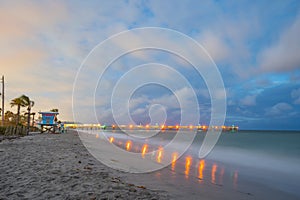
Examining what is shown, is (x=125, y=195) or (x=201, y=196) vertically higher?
(x=125, y=195)

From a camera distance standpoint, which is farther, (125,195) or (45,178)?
(45,178)

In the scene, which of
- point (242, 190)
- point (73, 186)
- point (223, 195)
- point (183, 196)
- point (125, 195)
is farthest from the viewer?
point (242, 190)

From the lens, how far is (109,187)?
20.7 ft

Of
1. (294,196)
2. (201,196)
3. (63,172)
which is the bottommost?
(294,196)

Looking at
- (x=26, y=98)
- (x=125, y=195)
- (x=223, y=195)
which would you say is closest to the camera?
(x=125, y=195)

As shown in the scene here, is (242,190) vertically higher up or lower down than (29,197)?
lower down

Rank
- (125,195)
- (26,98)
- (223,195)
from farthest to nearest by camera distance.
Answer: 1. (26,98)
2. (223,195)
3. (125,195)

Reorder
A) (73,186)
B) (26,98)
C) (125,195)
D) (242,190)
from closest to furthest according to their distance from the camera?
(125,195)
(73,186)
(242,190)
(26,98)

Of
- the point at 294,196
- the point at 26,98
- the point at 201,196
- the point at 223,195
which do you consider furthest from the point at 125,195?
the point at 26,98

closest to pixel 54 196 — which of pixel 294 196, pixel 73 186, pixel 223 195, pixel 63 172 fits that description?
pixel 73 186

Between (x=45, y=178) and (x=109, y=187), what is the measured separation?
7.73 feet

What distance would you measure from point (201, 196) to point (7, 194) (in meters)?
6.00

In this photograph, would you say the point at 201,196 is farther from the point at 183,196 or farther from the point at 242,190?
the point at 242,190

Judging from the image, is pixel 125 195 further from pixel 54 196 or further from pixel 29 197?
pixel 29 197
